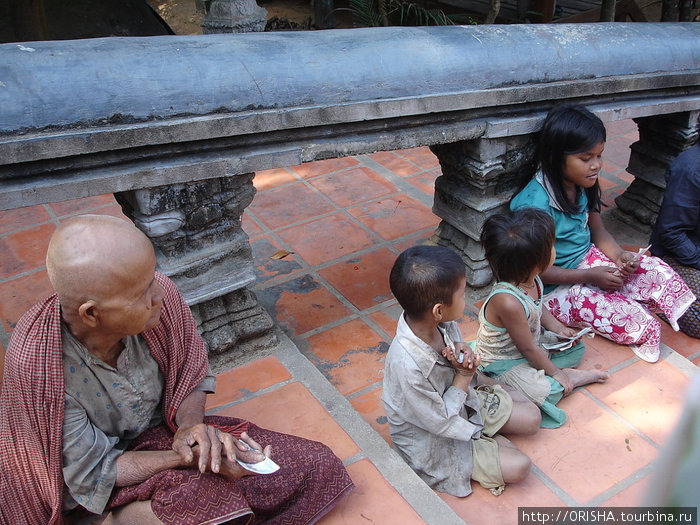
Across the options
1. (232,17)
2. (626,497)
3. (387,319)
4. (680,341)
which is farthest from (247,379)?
(232,17)

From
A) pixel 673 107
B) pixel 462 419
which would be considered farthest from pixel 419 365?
pixel 673 107

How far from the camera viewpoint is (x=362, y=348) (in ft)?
10.4

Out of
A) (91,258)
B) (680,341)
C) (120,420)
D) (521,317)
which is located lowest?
(680,341)

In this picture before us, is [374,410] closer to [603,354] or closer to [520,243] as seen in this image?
[520,243]

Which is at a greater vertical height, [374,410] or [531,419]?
[531,419]

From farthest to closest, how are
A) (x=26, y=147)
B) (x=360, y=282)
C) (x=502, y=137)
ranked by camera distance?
(x=360, y=282)
(x=502, y=137)
(x=26, y=147)

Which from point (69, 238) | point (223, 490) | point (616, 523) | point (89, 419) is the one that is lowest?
point (616, 523)

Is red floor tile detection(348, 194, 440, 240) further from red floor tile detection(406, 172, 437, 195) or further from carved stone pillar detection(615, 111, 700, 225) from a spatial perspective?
carved stone pillar detection(615, 111, 700, 225)

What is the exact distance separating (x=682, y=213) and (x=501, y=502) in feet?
5.97

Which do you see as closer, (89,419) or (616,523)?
(89,419)

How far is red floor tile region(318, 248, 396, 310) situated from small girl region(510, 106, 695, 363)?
33.7 inches

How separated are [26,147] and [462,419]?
1713mm

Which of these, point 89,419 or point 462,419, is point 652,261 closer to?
point 462,419

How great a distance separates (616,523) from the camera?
231 cm
